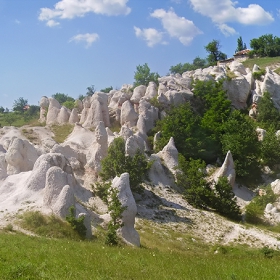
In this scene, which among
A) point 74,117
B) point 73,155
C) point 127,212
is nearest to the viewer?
point 127,212

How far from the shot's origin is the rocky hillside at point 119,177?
20156mm

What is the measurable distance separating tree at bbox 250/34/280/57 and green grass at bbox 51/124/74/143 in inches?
2252

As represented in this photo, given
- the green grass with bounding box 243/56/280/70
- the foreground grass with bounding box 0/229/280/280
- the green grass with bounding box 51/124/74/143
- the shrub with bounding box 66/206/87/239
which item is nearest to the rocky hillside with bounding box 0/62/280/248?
the shrub with bounding box 66/206/87/239

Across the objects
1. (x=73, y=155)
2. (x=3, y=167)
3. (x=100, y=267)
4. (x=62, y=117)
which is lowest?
(x=100, y=267)

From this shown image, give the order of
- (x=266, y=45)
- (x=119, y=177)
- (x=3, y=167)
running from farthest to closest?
(x=266, y=45)
(x=3, y=167)
(x=119, y=177)

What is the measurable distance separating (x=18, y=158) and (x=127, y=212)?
10442 millimetres

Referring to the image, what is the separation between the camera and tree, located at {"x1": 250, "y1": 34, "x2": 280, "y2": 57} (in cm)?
8731

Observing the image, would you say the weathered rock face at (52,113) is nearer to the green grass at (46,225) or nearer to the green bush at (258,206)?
the green bush at (258,206)

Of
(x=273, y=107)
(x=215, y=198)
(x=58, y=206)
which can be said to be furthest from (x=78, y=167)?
(x=273, y=107)

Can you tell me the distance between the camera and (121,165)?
28156mm

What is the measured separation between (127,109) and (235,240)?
2278 centimetres

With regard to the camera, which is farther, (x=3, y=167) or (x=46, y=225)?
(x=3, y=167)

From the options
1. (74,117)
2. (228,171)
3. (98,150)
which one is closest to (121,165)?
(98,150)

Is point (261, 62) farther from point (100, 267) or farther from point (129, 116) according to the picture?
point (100, 267)
